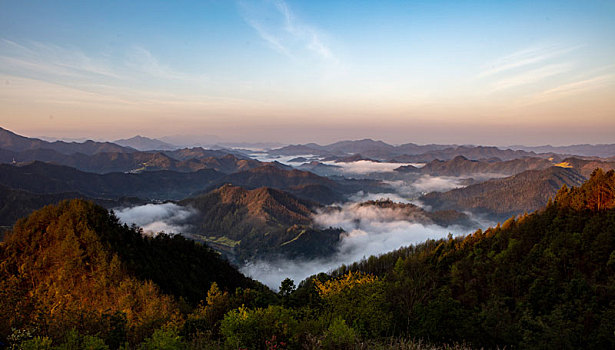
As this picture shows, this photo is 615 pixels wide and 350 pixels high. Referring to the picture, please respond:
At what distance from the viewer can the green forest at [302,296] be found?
16922 mm

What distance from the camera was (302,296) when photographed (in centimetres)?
5216

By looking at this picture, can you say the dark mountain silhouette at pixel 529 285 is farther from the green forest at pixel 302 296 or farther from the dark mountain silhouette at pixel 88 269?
the dark mountain silhouette at pixel 88 269

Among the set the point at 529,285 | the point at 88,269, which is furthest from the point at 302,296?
the point at 529,285

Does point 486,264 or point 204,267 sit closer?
point 486,264

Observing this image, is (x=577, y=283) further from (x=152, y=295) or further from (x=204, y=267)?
(x=204, y=267)

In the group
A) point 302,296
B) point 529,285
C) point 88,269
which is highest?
point 88,269

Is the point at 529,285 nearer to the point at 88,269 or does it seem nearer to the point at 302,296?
the point at 302,296

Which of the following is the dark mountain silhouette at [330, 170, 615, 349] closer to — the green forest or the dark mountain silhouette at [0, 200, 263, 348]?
the green forest

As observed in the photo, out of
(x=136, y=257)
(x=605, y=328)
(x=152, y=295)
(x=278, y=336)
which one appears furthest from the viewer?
(x=136, y=257)

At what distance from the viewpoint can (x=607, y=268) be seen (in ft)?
233

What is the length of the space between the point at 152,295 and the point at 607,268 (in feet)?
343

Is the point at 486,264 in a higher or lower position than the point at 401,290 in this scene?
lower

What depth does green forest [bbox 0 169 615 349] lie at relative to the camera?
1692 centimetres

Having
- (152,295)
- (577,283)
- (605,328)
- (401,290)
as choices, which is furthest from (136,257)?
(577,283)
